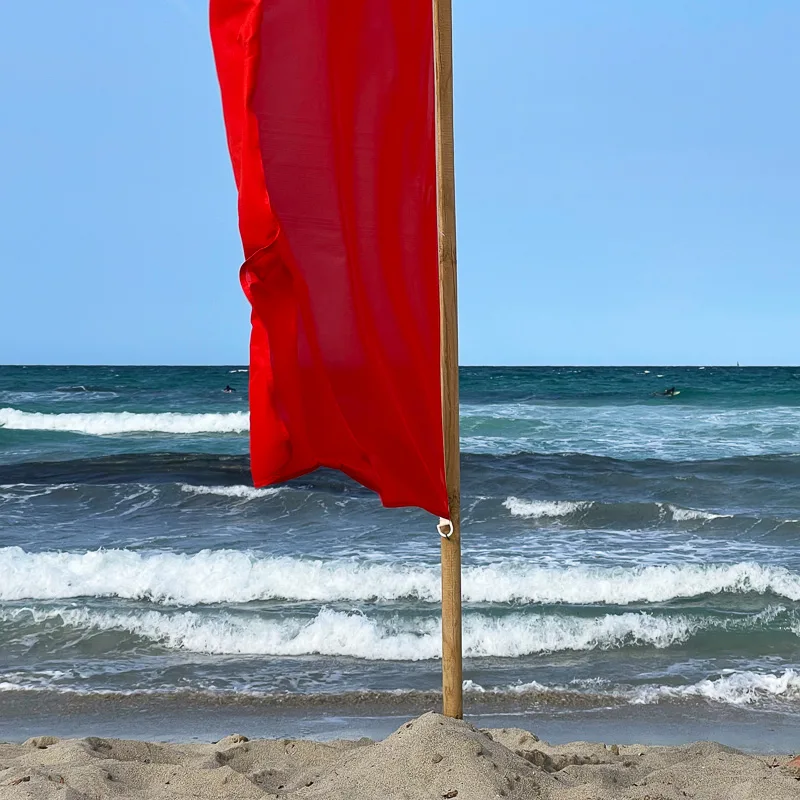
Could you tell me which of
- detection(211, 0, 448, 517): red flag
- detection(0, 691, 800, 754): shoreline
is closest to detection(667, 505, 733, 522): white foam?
detection(0, 691, 800, 754): shoreline

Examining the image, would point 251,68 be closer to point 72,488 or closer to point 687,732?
point 687,732

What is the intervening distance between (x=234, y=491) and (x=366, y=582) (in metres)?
6.87

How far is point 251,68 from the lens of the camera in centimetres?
266

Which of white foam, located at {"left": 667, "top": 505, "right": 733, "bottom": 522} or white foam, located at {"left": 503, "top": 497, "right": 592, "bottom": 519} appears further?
white foam, located at {"left": 503, "top": 497, "right": 592, "bottom": 519}

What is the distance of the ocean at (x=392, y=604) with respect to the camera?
204 inches

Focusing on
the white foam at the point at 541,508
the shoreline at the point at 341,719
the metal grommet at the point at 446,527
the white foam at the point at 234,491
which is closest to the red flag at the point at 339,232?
the metal grommet at the point at 446,527

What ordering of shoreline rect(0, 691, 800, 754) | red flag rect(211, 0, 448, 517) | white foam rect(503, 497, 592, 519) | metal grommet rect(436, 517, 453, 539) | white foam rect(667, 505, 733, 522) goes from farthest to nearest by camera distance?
white foam rect(503, 497, 592, 519) < white foam rect(667, 505, 733, 522) < shoreline rect(0, 691, 800, 754) < metal grommet rect(436, 517, 453, 539) < red flag rect(211, 0, 448, 517)

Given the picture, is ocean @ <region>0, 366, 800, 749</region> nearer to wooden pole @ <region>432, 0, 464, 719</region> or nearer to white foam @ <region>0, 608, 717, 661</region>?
white foam @ <region>0, 608, 717, 661</region>

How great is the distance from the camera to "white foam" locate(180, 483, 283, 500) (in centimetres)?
1338

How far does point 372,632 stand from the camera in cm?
628

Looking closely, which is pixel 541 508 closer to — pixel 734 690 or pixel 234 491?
pixel 234 491

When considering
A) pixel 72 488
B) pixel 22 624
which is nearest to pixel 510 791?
pixel 22 624

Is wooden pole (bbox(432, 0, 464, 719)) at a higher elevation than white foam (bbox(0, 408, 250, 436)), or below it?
higher

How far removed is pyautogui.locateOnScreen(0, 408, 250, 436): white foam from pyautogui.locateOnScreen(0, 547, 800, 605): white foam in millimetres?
18526
